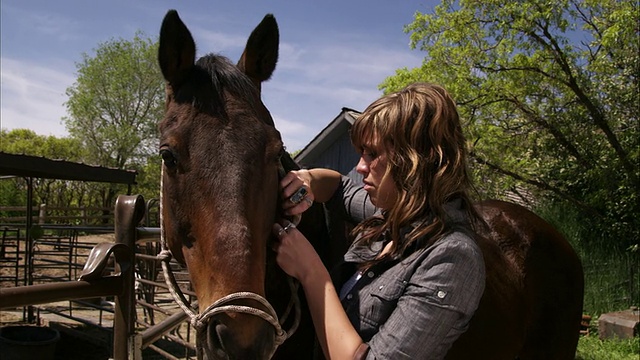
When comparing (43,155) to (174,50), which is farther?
(43,155)

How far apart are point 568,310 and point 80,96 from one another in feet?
121

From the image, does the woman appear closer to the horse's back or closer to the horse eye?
the horse eye

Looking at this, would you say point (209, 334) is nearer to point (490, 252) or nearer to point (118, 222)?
point (118, 222)

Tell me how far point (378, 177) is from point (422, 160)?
0.56ft

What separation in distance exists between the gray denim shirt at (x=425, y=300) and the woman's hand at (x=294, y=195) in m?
0.35

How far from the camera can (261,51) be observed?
2131 millimetres

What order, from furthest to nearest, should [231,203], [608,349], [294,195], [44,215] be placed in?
[44,215] → [608,349] → [294,195] → [231,203]

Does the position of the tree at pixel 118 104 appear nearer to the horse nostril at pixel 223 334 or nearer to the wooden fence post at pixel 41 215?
the wooden fence post at pixel 41 215

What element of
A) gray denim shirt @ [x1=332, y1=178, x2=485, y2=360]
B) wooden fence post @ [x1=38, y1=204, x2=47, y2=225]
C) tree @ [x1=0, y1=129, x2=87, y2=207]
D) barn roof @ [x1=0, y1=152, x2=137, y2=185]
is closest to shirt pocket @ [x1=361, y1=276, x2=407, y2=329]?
gray denim shirt @ [x1=332, y1=178, x2=485, y2=360]

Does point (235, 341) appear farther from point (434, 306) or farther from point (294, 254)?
point (434, 306)

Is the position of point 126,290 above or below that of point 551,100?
below

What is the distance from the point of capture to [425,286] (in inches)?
54.9

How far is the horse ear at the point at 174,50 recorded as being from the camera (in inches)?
75.1

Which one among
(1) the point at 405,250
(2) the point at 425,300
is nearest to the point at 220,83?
(1) the point at 405,250
